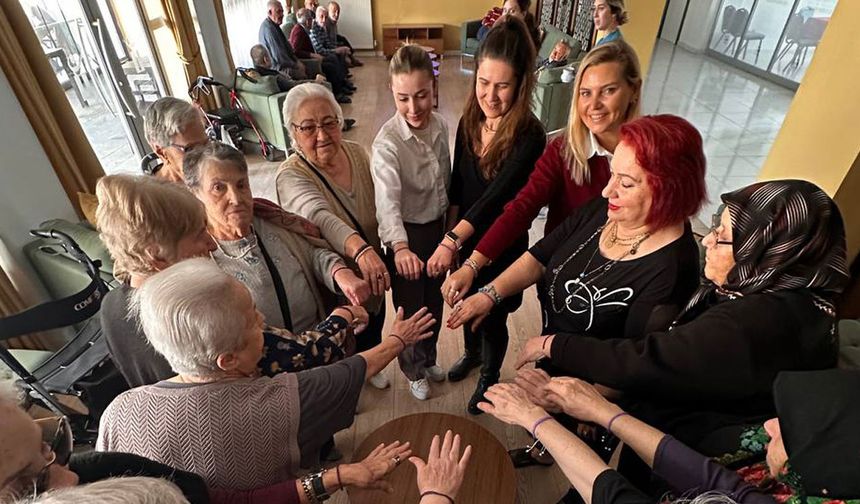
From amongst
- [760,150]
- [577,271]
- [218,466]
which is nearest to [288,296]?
[218,466]

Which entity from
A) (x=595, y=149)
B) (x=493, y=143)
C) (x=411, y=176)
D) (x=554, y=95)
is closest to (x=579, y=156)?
(x=595, y=149)

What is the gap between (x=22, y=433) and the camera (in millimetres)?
742

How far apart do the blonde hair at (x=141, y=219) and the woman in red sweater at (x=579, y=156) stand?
972 millimetres

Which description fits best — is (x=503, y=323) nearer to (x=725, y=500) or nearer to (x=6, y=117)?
(x=725, y=500)

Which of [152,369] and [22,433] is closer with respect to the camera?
[22,433]

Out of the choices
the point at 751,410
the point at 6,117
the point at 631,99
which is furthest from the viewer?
the point at 6,117

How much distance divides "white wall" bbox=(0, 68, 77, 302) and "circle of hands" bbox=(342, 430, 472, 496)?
234cm

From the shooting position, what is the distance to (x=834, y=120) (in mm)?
2236

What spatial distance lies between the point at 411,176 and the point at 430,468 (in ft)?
3.81

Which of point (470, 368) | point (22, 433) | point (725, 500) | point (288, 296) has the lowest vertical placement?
point (470, 368)

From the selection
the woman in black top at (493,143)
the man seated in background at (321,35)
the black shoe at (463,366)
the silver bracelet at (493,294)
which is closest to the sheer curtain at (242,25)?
the man seated in background at (321,35)

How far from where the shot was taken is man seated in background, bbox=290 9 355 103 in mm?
7619

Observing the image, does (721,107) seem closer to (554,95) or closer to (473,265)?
(554,95)

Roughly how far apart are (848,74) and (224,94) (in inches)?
231
